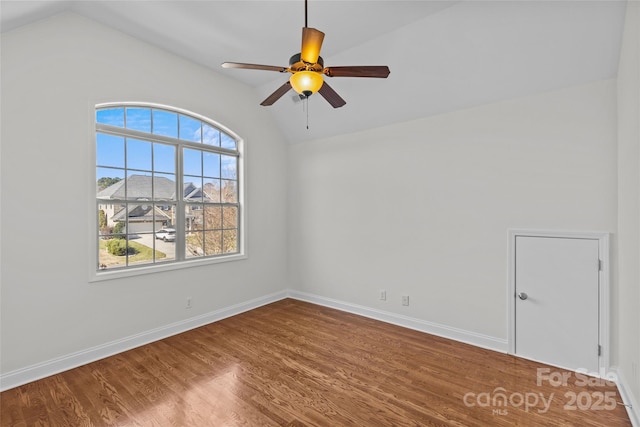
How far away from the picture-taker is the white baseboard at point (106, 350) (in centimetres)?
254

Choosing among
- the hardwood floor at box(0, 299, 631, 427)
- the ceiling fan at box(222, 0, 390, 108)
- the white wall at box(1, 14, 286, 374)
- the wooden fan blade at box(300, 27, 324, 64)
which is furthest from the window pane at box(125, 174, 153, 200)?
the wooden fan blade at box(300, 27, 324, 64)

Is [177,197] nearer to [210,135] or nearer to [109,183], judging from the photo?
[109,183]

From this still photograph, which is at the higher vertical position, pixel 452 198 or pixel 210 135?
pixel 210 135

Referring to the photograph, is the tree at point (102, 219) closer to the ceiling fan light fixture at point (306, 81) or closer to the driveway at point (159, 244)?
the driveway at point (159, 244)

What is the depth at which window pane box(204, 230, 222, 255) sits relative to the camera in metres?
4.17

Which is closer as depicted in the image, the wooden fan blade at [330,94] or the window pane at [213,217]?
the wooden fan blade at [330,94]

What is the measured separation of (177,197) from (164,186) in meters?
0.21

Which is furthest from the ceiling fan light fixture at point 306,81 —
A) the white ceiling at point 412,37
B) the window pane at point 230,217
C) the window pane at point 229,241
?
the window pane at point 229,241

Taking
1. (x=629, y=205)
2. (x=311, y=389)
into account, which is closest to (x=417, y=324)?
(x=311, y=389)

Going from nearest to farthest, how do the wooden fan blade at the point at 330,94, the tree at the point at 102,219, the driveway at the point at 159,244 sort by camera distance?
the wooden fan blade at the point at 330,94, the tree at the point at 102,219, the driveway at the point at 159,244

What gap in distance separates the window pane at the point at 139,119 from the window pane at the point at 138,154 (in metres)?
0.15

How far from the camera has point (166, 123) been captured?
12.1 feet

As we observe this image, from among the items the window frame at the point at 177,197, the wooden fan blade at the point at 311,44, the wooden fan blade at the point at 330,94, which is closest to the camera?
the wooden fan blade at the point at 311,44

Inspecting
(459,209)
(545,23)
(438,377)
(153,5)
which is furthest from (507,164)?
(153,5)
